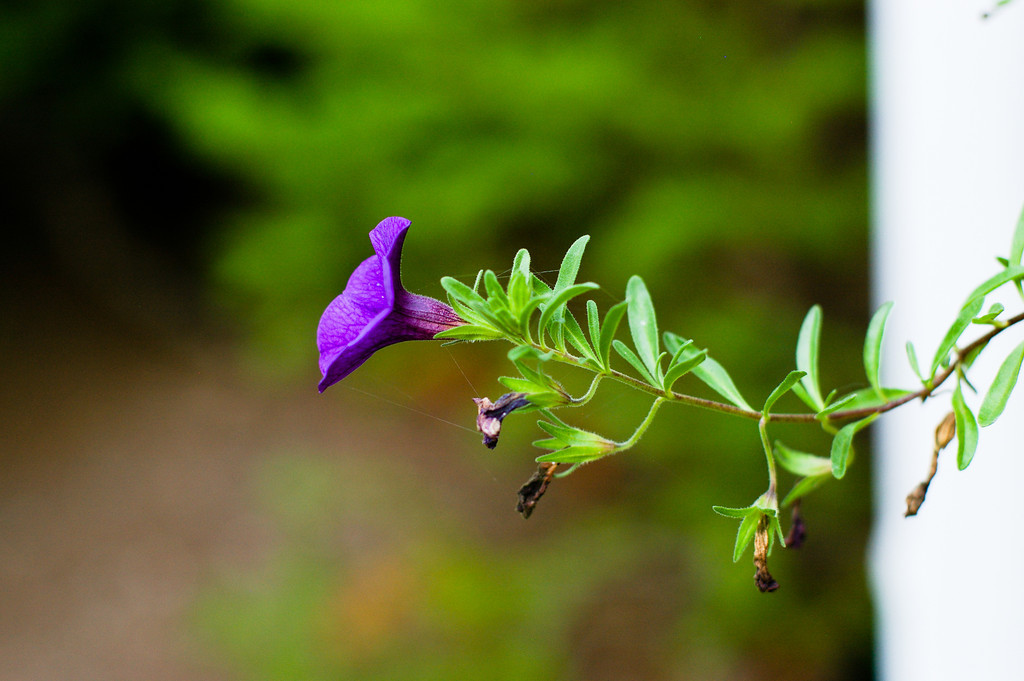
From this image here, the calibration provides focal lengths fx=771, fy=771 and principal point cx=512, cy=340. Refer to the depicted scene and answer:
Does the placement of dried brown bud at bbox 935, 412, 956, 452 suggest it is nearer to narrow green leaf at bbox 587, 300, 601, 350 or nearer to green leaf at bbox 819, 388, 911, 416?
green leaf at bbox 819, 388, 911, 416

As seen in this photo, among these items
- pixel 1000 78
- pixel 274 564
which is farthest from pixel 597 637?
pixel 1000 78

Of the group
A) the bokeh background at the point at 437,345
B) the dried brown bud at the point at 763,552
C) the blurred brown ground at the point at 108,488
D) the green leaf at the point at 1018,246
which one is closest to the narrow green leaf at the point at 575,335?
the dried brown bud at the point at 763,552

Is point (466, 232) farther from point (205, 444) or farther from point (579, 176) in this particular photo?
point (205, 444)

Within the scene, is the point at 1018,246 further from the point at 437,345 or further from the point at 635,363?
the point at 437,345

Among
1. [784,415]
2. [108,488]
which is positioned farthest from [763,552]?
[108,488]

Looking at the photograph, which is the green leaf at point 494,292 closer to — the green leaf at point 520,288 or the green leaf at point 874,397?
the green leaf at point 520,288
